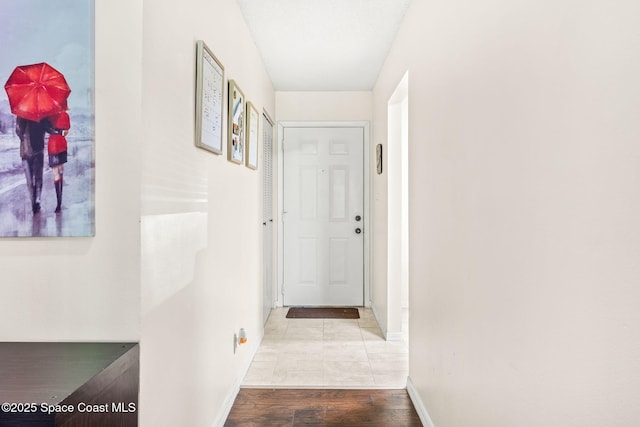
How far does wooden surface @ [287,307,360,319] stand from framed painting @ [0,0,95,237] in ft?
10.3

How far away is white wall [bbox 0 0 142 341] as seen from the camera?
3.88ft

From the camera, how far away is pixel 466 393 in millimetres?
1498

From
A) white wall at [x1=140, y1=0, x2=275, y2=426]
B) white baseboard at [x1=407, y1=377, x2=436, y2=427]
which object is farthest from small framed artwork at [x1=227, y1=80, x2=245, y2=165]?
white baseboard at [x1=407, y1=377, x2=436, y2=427]

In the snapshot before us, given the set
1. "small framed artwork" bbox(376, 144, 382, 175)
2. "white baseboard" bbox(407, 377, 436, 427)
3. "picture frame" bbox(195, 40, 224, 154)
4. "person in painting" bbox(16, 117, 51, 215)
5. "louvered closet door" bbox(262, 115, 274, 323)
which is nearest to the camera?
"person in painting" bbox(16, 117, 51, 215)

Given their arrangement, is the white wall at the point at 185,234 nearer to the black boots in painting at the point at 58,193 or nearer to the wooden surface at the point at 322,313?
the black boots in painting at the point at 58,193

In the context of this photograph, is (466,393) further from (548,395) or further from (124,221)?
(124,221)

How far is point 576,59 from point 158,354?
1435 millimetres

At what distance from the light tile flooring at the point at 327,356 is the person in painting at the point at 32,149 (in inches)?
73.7

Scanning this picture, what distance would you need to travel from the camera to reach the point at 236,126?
2395 millimetres

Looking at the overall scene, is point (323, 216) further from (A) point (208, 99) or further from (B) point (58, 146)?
(B) point (58, 146)

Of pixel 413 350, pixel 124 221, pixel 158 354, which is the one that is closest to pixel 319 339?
pixel 413 350

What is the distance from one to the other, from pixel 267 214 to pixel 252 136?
1156 millimetres

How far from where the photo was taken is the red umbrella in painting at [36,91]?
1.16 meters

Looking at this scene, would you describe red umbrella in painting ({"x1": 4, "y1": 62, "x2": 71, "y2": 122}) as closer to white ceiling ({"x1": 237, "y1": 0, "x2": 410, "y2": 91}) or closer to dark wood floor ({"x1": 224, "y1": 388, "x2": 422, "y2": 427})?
white ceiling ({"x1": 237, "y1": 0, "x2": 410, "y2": 91})
